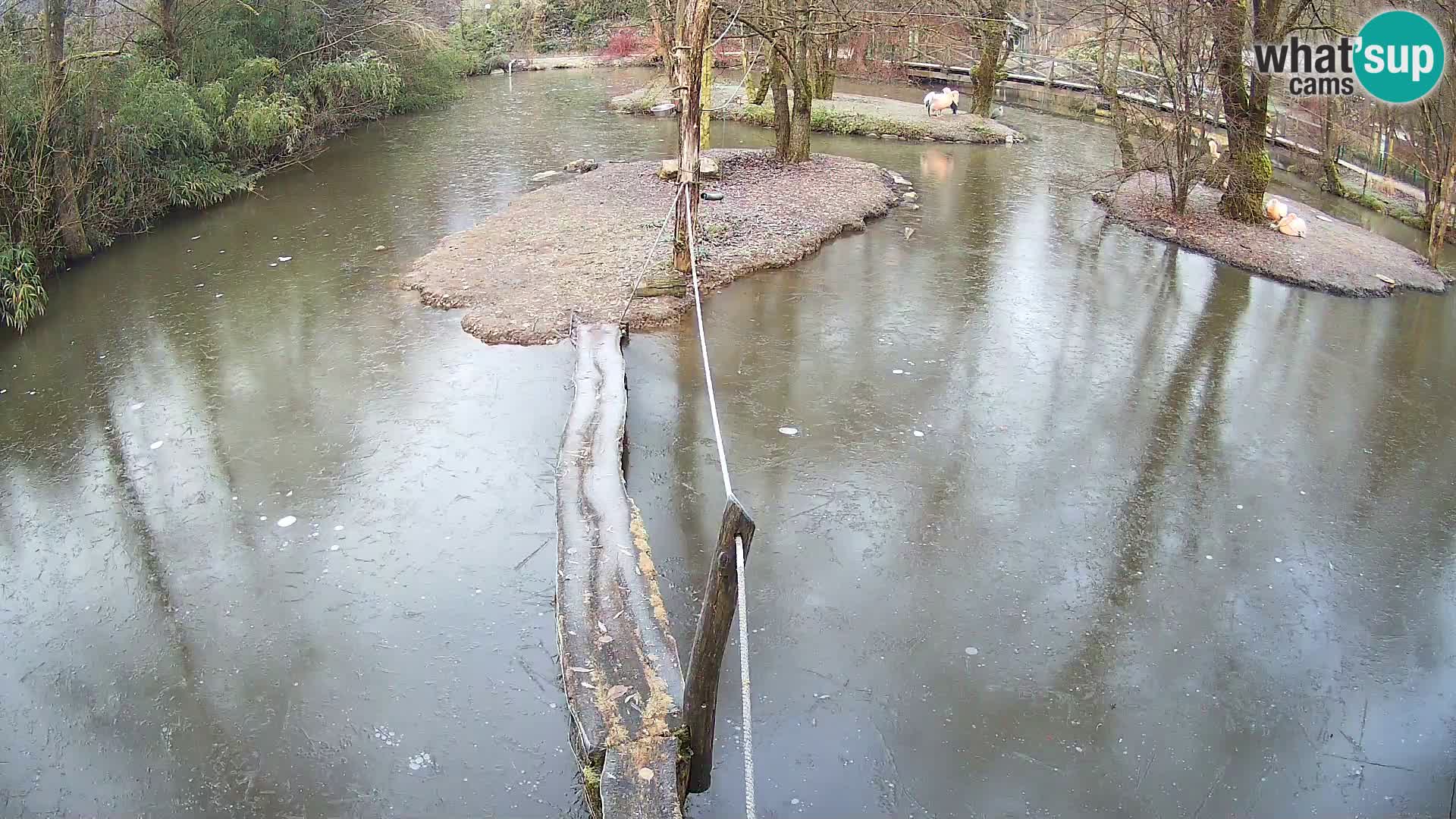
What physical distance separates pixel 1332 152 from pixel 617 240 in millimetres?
12340

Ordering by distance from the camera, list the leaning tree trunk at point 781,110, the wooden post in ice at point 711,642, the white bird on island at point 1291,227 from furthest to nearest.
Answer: the leaning tree trunk at point 781,110 < the white bird on island at point 1291,227 < the wooden post in ice at point 711,642

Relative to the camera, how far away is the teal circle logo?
1223 cm

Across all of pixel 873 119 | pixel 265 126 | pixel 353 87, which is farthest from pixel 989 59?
pixel 265 126

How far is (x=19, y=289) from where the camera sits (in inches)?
370

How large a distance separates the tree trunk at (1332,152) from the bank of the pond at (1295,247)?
2.21m

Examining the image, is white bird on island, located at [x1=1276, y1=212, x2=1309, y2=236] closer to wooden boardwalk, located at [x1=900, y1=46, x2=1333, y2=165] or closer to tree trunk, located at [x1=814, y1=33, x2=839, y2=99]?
wooden boardwalk, located at [x1=900, y1=46, x2=1333, y2=165]

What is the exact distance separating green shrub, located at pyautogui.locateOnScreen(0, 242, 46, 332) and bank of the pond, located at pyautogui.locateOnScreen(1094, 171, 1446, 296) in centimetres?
1259

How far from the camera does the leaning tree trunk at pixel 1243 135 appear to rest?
40.1 feet

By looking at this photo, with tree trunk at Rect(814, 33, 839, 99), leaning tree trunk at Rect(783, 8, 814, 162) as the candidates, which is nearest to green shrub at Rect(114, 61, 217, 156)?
leaning tree trunk at Rect(783, 8, 814, 162)

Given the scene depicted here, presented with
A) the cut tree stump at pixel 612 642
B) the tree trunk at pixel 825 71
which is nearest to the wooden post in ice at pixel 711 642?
the cut tree stump at pixel 612 642

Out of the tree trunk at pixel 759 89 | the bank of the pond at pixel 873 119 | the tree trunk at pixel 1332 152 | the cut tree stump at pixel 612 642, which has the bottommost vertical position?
the cut tree stump at pixel 612 642

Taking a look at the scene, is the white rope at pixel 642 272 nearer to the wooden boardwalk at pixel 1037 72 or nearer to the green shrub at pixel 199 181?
the green shrub at pixel 199 181

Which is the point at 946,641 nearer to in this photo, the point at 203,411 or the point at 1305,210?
the point at 203,411

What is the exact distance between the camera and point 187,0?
591 inches
